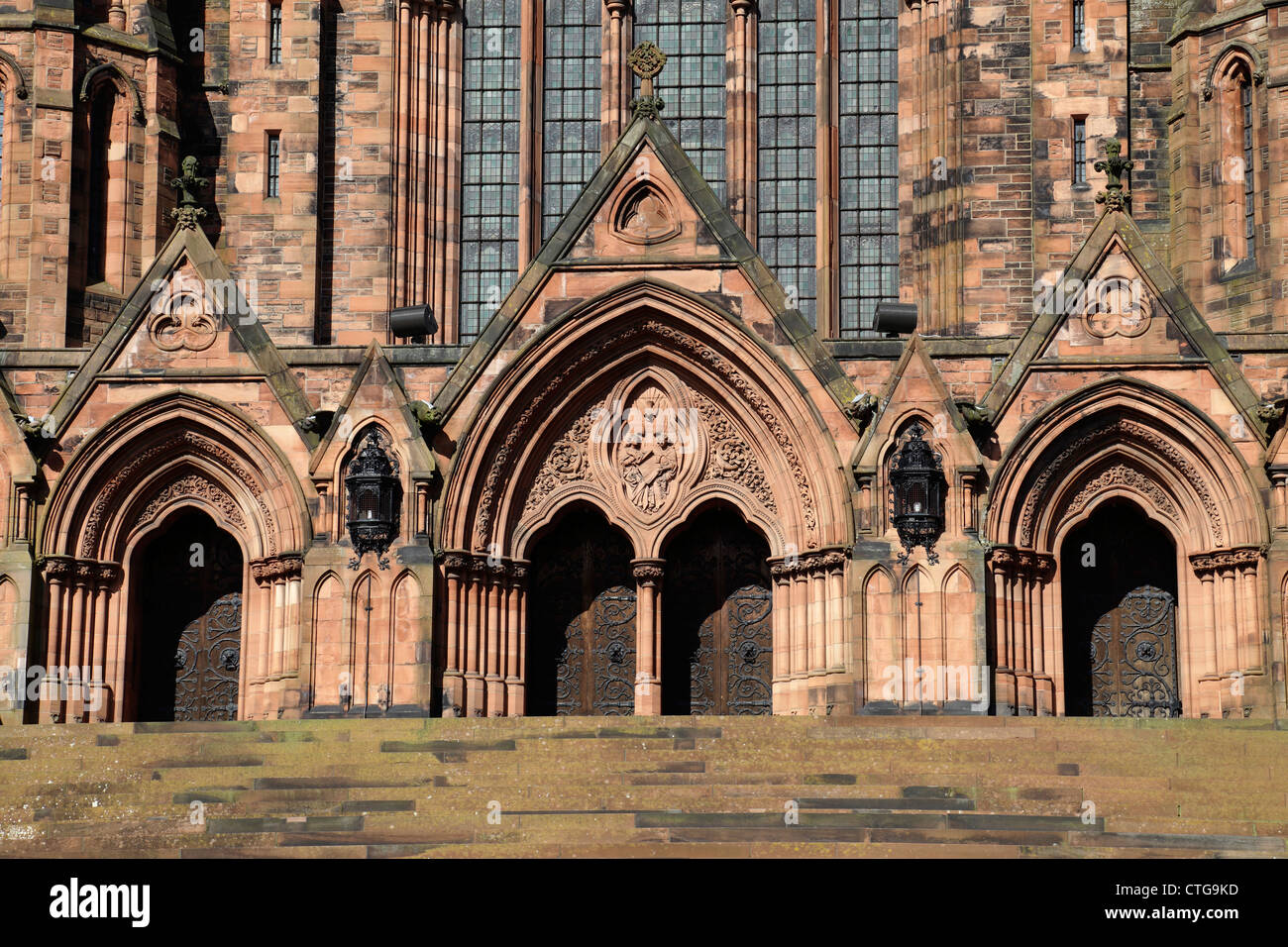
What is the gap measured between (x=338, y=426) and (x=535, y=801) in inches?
283

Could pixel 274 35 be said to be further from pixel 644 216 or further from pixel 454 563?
pixel 454 563

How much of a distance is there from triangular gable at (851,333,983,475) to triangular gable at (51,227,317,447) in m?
7.00

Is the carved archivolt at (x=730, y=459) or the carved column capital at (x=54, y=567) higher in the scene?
the carved archivolt at (x=730, y=459)

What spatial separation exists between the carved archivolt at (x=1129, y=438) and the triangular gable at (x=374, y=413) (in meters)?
7.35

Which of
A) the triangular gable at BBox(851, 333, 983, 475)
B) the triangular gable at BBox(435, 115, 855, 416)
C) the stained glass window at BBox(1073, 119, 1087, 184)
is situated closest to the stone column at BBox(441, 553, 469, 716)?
the triangular gable at BBox(435, 115, 855, 416)

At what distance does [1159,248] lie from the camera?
34.3m

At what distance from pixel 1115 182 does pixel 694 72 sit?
273 inches

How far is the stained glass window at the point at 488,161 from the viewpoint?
35.2 m

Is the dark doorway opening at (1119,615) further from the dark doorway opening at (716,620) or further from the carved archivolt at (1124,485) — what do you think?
the dark doorway opening at (716,620)

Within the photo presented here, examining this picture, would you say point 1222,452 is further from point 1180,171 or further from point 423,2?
point 423,2

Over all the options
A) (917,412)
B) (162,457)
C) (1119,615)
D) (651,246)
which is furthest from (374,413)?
(1119,615)

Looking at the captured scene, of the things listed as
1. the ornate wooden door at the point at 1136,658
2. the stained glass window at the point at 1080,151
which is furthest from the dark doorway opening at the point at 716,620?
the stained glass window at the point at 1080,151
